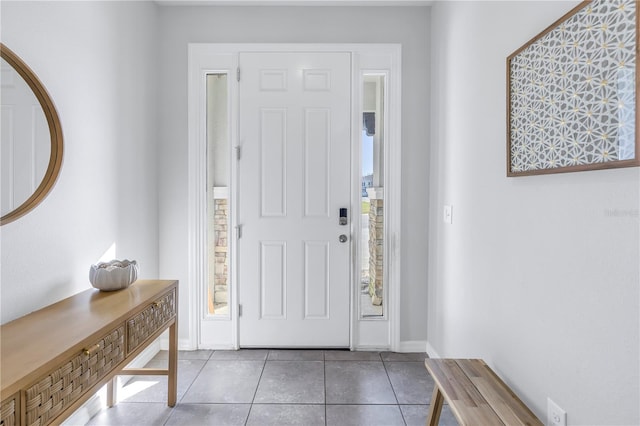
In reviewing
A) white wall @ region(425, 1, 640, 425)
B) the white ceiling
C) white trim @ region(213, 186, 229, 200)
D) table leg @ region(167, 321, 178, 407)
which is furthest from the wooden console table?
the white ceiling

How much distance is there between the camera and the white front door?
2775 mm

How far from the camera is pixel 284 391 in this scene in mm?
2260

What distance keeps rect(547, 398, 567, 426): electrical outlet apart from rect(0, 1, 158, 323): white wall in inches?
84.9

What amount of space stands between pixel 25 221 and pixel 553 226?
2142 mm

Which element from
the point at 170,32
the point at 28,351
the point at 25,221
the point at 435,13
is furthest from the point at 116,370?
the point at 435,13

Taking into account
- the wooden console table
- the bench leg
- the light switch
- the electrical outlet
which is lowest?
the bench leg

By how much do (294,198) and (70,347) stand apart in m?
1.80

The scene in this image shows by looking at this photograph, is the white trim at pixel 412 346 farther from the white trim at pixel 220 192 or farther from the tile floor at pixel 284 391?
the white trim at pixel 220 192

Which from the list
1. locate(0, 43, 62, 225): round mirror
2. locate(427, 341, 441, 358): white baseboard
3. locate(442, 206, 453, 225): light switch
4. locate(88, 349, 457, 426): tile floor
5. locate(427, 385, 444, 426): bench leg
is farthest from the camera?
locate(427, 341, 441, 358): white baseboard

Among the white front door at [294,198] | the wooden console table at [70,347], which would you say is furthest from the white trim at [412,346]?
the wooden console table at [70,347]

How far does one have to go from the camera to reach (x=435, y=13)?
2.66m

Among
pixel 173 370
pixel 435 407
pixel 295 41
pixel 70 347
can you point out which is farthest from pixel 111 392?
pixel 295 41

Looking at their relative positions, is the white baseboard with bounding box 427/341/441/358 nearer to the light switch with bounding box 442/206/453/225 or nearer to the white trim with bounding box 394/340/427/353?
the white trim with bounding box 394/340/427/353

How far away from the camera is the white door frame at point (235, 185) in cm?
277
